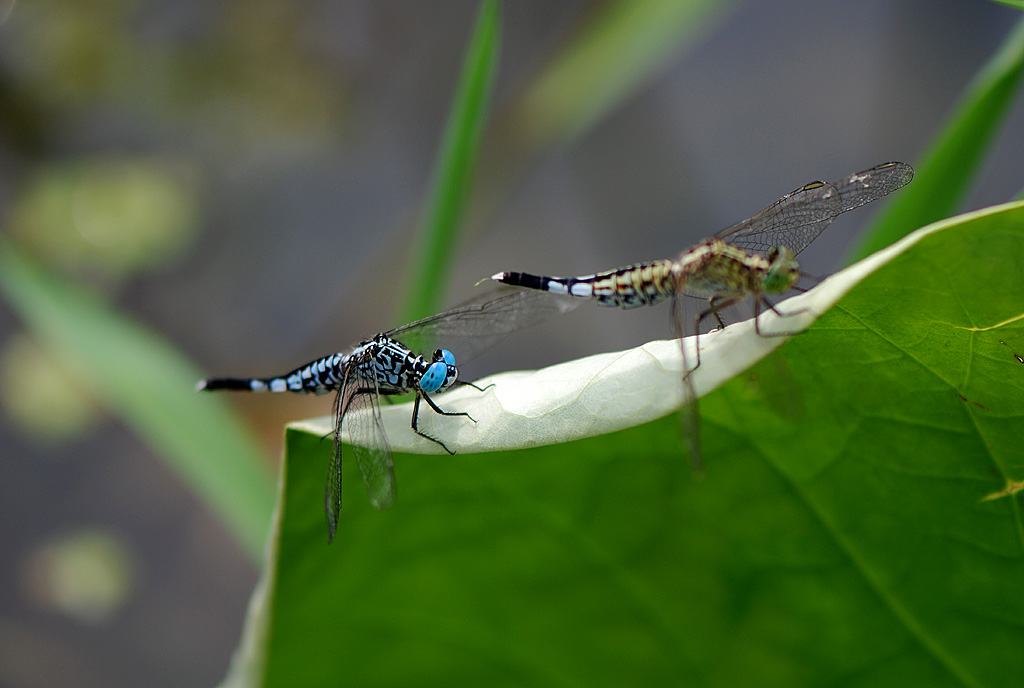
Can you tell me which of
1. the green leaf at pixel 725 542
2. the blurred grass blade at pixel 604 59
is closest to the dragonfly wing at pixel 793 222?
the green leaf at pixel 725 542

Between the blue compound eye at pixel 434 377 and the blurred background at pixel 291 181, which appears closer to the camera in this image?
the blue compound eye at pixel 434 377

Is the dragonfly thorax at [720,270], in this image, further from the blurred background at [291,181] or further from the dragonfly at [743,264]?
the blurred background at [291,181]

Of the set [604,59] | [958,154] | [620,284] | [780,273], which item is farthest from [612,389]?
[604,59]

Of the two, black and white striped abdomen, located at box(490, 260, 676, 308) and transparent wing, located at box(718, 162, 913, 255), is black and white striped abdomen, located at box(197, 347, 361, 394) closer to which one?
black and white striped abdomen, located at box(490, 260, 676, 308)

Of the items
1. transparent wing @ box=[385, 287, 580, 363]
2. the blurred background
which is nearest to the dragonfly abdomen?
transparent wing @ box=[385, 287, 580, 363]

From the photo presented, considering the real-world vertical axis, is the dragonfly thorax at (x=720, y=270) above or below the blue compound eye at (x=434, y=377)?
below

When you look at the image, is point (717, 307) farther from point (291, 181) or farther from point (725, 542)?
point (291, 181)
